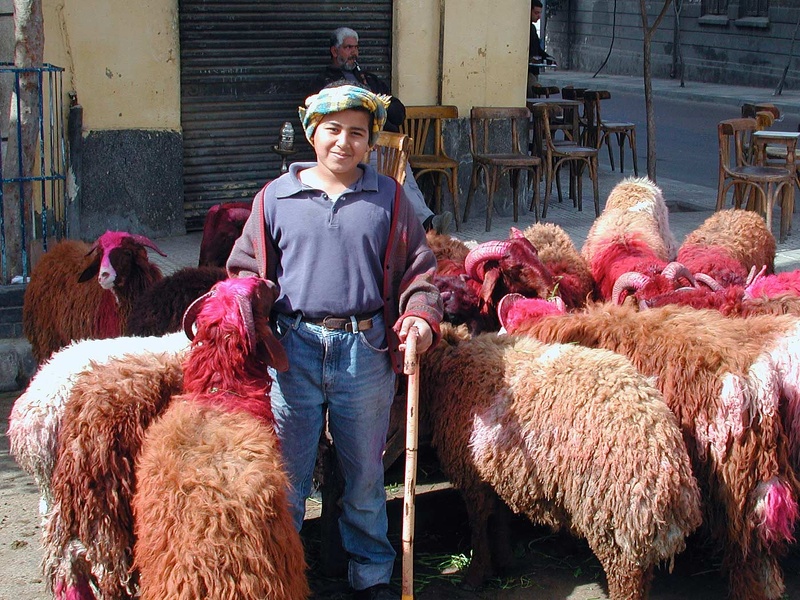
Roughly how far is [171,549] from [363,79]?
648 cm

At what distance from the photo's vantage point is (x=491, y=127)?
10328 mm

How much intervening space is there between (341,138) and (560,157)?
790 centimetres

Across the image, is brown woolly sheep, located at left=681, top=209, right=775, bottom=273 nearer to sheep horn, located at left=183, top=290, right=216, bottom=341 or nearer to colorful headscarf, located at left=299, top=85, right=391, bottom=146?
colorful headscarf, located at left=299, top=85, right=391, bottom=146

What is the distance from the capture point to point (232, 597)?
2820mm

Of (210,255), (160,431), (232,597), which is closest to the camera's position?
(232,597)

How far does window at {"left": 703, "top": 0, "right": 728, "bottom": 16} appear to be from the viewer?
29.0m

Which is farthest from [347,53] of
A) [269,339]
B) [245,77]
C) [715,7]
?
[715,7]

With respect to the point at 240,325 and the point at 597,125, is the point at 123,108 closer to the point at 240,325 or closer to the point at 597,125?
the point at 240,325

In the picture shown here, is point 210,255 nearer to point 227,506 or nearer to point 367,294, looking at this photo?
point 367,294

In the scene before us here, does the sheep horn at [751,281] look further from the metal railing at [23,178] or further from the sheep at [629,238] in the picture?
the metal railing at [23,178]

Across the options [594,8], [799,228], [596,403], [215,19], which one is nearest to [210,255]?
[596,403]

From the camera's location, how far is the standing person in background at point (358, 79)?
27.6ft

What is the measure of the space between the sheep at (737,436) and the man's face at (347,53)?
5.40 m

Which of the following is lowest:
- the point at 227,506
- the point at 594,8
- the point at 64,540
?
the point at 64,540
